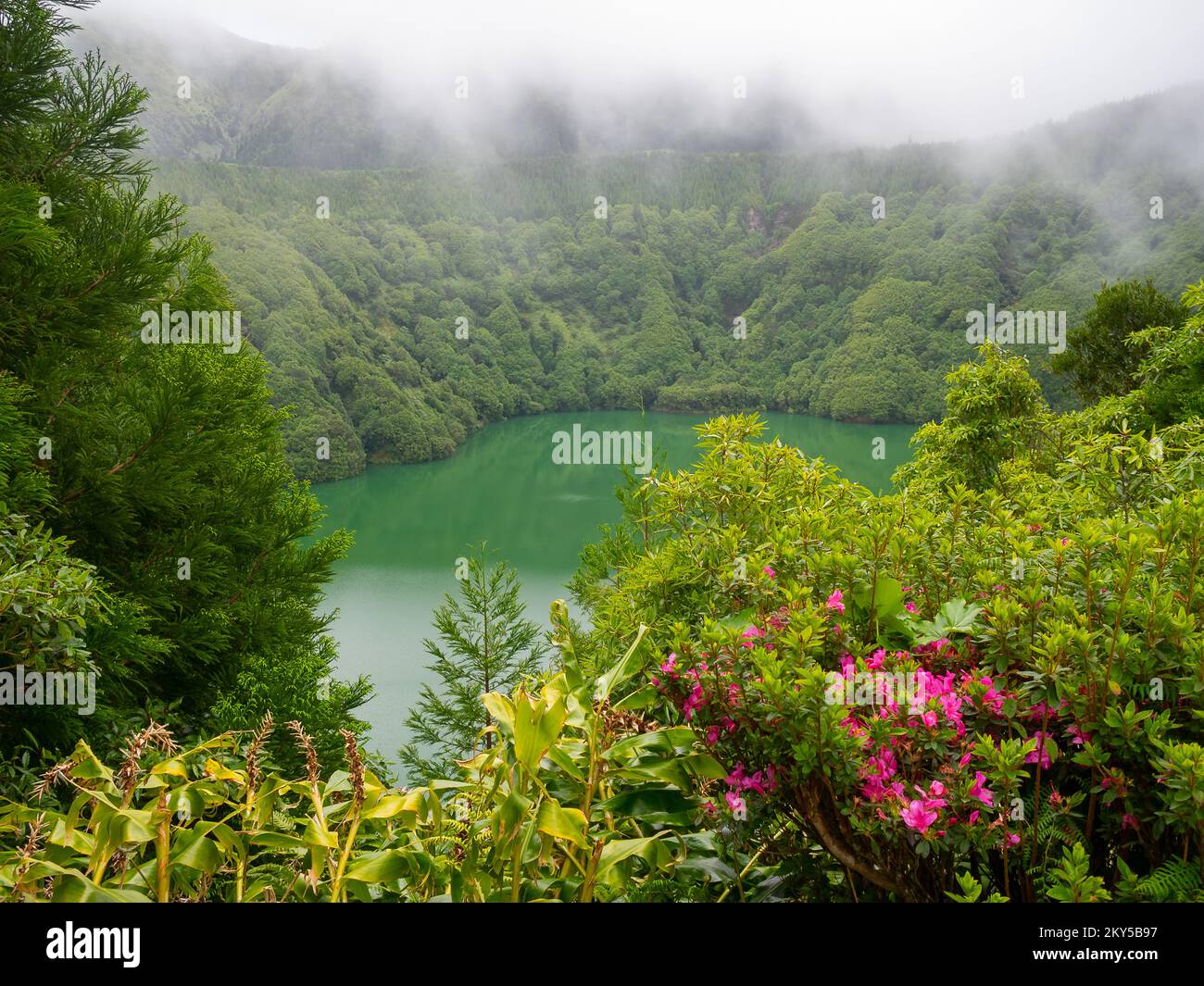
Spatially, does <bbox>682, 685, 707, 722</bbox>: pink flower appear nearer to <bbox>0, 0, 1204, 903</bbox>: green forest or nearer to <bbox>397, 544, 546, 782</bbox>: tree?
<bbox>0, 0, 1204, 903</bbox>: green forest

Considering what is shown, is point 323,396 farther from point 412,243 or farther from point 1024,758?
point 1024,758

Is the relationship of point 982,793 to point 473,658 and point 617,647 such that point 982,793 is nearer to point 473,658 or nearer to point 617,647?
point 617,647

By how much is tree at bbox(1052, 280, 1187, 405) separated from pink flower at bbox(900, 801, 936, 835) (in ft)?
49.9

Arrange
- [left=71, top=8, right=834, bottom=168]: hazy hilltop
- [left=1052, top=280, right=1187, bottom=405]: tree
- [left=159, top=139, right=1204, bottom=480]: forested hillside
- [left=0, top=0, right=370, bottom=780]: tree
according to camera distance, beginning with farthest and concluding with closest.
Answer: [left=71, top=8, right=834, bottom=168]: hazy hilltop, [left=159, top=139, right=1204, bottom=480]: forested hillside, [left=1052, top=280, right=1187, bottom=405]: tree, [left=0, top=0, right=370, bottom=780]: tree

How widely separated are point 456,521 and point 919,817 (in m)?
33.6

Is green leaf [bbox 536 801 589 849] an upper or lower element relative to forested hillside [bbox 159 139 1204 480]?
lower

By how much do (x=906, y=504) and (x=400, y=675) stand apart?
56.6 ft

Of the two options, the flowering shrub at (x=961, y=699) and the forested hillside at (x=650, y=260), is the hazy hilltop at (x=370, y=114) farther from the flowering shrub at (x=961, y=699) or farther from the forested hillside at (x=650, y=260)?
the flowering shrub at (x=961, y=699)

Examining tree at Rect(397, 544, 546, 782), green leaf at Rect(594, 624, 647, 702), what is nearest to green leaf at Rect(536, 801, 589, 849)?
green leaf at Rect(594, 624, 647, 702)

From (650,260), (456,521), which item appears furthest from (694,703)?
(650,260)

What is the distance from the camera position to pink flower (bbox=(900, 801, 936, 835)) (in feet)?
3.04

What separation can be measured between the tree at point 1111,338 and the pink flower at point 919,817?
15.2 meters

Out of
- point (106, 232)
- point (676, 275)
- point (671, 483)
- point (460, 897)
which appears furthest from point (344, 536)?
point (676, 275)

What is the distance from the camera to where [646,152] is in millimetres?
108312
